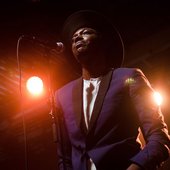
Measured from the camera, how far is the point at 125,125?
2514 millimetres

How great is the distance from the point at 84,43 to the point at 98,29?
38 cm

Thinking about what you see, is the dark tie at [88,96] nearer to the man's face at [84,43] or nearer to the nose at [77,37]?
the man's face at [84,43]

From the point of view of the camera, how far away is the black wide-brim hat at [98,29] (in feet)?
11.2

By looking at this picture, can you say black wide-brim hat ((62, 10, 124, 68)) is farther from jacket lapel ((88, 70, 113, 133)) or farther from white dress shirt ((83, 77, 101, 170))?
jacket lapel ((88, 70, 113, 133))

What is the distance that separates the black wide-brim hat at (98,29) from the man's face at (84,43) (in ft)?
0.40

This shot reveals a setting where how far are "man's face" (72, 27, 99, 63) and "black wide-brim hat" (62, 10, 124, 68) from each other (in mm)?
121

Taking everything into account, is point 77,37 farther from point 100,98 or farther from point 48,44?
point 100,98

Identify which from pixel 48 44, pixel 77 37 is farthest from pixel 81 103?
pixel 77 37

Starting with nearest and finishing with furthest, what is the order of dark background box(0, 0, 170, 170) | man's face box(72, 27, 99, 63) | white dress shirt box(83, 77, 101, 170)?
1. white dress shirt box(83, 77, 101, 170)
2. man's face box(72, 27, 99, 63)
3. dark background box(0, 0, 170, 170)

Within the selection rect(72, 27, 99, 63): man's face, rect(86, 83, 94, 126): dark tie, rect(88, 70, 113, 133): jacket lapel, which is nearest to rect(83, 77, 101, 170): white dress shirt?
rect(86, 83, 94, 126): dark tie

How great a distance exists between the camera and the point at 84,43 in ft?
10.2

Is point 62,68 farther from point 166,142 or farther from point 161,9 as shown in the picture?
point 166,142

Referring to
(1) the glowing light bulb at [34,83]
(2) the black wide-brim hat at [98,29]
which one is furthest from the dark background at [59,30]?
(2) the black wide-brim hat at [98,29]

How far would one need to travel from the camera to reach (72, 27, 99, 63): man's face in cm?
308
